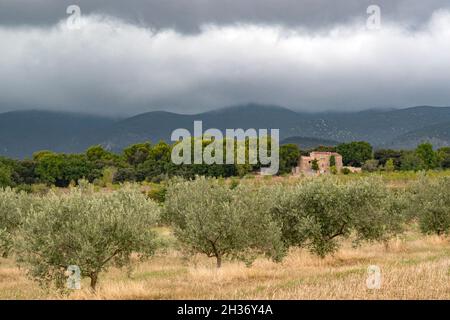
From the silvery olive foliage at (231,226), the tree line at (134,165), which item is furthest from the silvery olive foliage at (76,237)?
the tree line at (134,165)

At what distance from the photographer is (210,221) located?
26672 mm

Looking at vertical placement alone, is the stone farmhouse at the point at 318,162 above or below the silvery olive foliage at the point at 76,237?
above

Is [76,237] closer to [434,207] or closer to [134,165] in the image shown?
[434,207]

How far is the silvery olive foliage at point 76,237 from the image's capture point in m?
20.1

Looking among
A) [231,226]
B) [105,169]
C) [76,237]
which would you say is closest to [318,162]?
[105,169]

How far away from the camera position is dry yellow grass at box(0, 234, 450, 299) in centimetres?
1723

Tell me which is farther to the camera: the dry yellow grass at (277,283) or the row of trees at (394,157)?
the row of trees at (394,157)

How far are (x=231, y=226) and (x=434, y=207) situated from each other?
71.6ft

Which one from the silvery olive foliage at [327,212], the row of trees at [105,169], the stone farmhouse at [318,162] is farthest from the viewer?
the stone farmhouse at [318,162]

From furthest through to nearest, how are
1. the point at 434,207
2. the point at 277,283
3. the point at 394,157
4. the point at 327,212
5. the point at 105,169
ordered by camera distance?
the point at 394,157, the point at 105,169, the point at 434,207, the point at 327,212, the point at 277,283

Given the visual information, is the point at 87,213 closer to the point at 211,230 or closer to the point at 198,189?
the point at 211,230

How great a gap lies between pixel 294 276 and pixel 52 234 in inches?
407

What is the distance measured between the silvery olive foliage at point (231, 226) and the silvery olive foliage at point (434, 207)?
18286 millimetres

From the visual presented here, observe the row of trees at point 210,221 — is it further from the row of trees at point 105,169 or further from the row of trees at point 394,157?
the row of trees at point 394,157
